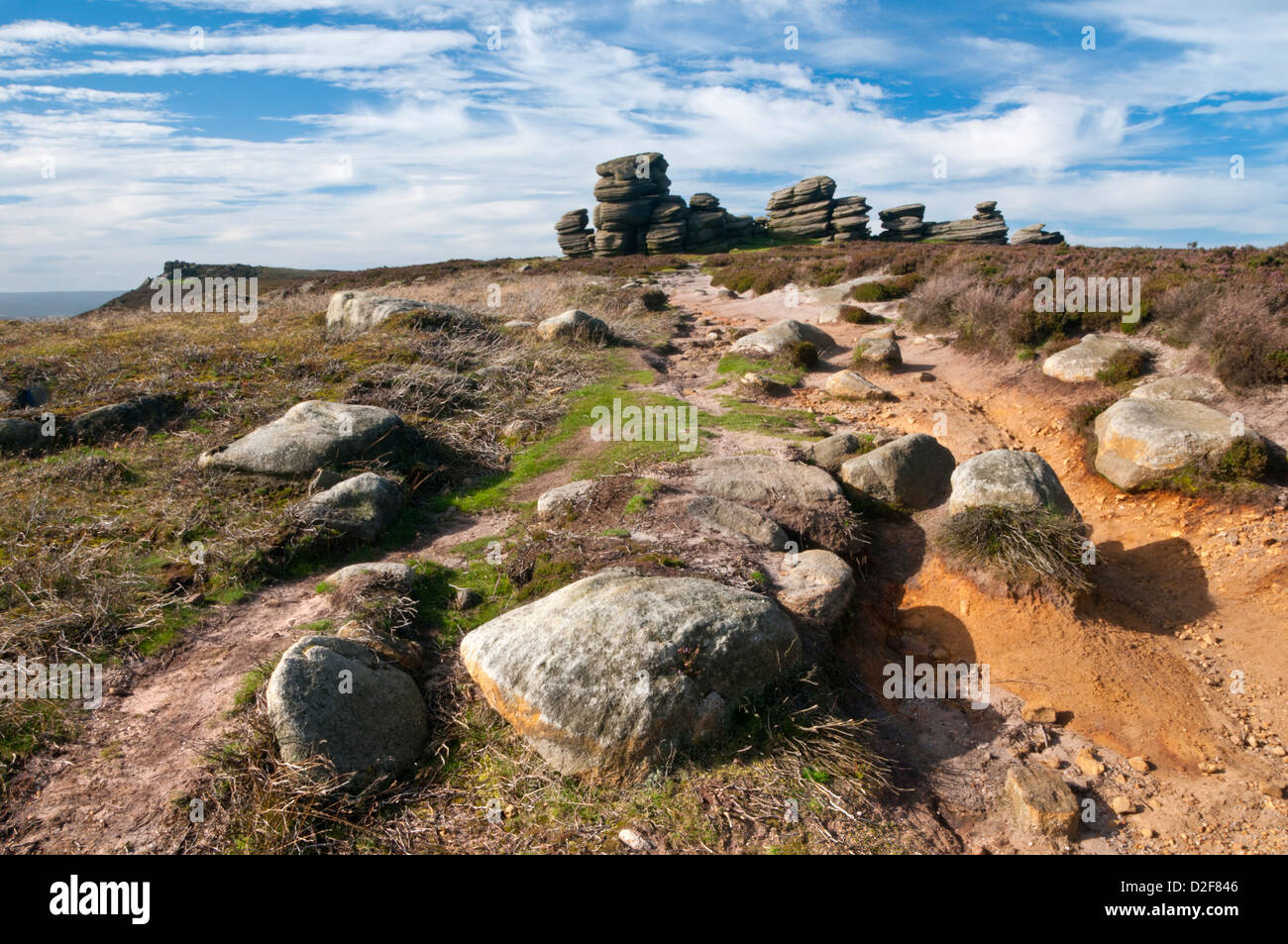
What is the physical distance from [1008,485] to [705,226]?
5368 cm

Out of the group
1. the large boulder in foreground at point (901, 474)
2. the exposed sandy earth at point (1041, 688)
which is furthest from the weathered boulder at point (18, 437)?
the large boulder in foreground at point (901, 474)

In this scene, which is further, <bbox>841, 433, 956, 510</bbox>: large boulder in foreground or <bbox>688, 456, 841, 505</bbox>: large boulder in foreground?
<bbox>841, 433, 956, 510</bbox>: large boulder in foreground

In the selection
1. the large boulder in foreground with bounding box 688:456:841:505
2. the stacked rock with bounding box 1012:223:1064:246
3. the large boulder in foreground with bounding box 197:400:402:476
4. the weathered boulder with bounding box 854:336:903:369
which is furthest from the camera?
the stacked rock with bounding box 1012:223:1064:246

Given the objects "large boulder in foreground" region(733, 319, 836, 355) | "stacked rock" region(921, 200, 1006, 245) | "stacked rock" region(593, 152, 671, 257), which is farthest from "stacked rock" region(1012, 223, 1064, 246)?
"large boulder in foreground" region(733, 319, 836, 355)

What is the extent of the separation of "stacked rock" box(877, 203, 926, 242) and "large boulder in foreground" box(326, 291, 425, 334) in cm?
5141

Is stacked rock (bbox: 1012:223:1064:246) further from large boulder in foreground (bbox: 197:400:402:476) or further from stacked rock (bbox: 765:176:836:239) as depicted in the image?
large boulder in foreground (bbox: 197:400:402:476)

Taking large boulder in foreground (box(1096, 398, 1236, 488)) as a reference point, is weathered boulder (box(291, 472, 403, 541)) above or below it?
below

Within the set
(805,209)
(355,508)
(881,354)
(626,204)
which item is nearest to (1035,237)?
(805,209)

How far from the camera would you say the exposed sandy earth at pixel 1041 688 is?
202 inches

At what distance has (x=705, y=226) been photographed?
191 ft

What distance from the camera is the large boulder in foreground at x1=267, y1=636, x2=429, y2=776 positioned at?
5.05 meters

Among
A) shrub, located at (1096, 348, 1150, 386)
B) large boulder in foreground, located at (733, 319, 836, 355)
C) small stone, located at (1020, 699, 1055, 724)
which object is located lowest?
small stone, located at (1020, 699, 1055, 724)

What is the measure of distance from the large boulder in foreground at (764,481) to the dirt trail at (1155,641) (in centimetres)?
115

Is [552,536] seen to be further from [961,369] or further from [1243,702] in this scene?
[961,369]
